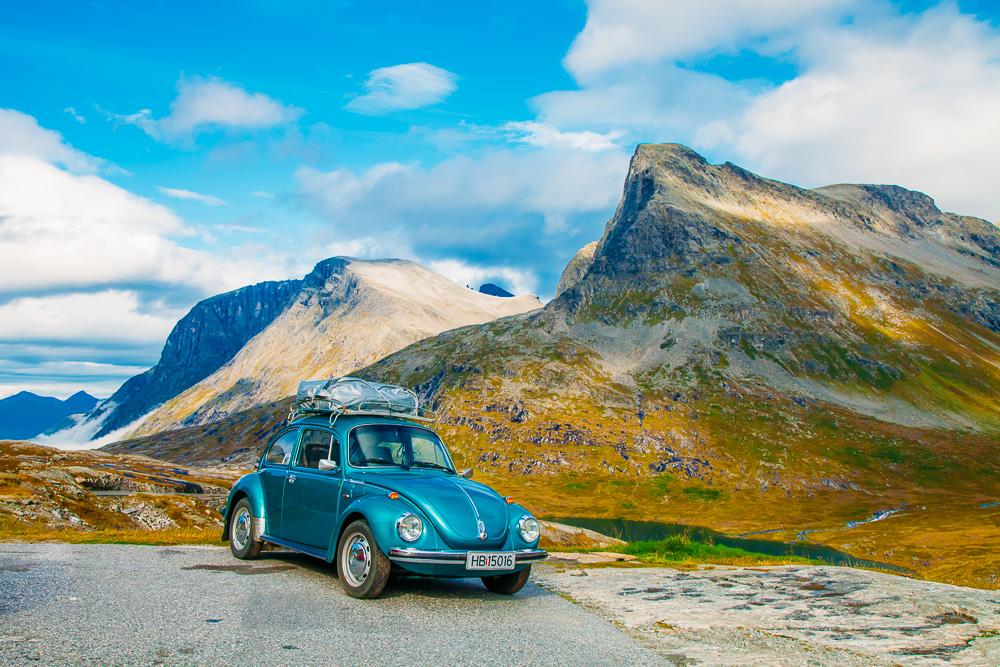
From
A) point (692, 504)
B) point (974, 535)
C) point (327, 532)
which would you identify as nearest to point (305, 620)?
point (327, 532)

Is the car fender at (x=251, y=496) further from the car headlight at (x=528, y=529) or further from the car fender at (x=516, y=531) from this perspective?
the car headlight at (x=528, y=529)

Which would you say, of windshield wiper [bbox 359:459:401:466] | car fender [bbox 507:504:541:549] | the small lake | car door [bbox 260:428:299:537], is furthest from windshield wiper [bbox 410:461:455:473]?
the small lake

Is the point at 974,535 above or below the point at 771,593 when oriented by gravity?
below

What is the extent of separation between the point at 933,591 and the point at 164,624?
14275 millimetres

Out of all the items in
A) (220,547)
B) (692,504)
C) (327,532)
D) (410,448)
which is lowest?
(692,504)

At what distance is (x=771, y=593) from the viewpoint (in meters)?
14.6

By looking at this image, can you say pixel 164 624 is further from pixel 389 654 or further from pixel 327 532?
pixel 327 532

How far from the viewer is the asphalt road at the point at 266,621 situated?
28.9 feet

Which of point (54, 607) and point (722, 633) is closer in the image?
point (54, 607)

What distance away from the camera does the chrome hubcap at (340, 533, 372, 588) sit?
12.8m

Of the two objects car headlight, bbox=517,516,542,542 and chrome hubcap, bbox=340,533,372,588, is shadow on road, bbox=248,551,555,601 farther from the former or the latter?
car headlight, bbox=517,516,542,542

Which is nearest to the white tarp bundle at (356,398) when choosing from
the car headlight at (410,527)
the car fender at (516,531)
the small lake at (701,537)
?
the car fender at (516,531)

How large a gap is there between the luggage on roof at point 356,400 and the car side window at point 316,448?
57cm

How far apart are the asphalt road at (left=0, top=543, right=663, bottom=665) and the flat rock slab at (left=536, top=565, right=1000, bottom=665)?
1.09 metres
